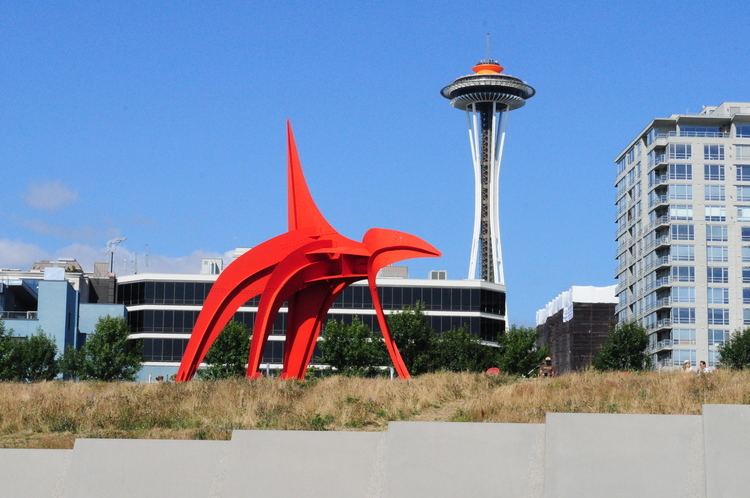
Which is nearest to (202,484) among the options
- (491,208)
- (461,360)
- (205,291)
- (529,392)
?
(529,392)

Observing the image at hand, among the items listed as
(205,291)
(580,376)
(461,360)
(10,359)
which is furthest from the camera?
(205,291)

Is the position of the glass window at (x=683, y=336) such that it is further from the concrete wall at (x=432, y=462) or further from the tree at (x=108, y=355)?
the concrete wall at (x=432, y=462)

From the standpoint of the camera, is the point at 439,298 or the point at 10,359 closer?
the point at 10,359

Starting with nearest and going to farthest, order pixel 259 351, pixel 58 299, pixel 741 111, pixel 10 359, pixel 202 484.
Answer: pixel 202 484
pixel 259 351
pixel 10 359
pixel 58 299
pixel 741 111

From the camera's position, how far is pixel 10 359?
70.9m

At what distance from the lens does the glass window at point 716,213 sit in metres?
104

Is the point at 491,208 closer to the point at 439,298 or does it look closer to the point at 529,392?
the point at 439,298

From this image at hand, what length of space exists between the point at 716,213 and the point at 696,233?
8.44 ft

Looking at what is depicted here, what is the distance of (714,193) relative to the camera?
104000 millimetres

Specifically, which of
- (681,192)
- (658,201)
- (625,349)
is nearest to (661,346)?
(658,201)

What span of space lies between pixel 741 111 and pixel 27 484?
327ft

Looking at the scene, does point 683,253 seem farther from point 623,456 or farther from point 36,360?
point 623,456

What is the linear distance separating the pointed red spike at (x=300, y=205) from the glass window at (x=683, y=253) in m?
70.5

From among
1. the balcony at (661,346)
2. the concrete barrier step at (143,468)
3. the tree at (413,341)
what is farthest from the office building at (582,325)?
the concrete barrier step at (143,468)
